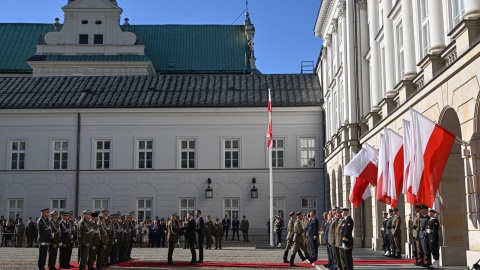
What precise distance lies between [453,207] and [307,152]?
24.3 metres

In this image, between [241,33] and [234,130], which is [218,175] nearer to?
[234,130]

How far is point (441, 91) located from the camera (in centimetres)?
1602

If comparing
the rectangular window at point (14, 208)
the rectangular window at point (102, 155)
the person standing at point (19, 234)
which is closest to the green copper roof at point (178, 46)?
the rectangular window at point (102, 155)

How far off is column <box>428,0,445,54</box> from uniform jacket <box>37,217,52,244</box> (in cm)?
1106

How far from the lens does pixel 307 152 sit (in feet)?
135

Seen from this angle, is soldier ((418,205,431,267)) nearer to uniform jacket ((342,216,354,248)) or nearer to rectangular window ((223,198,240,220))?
uniform jacket ((342,216,354,248))

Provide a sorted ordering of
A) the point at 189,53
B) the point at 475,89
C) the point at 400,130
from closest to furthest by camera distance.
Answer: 1. the point at 475,89
2. the point at 400,130
3. the point at 189,53

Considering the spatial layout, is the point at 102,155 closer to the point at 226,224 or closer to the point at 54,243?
the point at 226,224

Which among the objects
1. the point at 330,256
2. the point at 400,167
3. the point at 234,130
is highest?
the point at 234,130

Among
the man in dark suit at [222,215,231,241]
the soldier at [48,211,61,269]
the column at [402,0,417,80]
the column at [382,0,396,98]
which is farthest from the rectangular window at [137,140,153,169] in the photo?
the column at [402,0,417,80]

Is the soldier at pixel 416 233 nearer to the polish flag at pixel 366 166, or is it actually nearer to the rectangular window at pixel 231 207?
the polish flag at pixel 366 166

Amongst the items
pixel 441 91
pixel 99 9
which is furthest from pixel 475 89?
pixel 99 9

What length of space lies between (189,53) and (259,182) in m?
24.7

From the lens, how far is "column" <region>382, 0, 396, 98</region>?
22844mm
